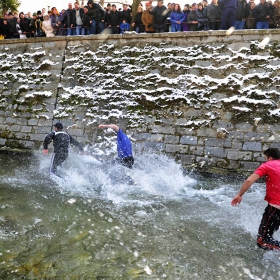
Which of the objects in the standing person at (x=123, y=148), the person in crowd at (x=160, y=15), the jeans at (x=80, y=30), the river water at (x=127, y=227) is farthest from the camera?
the jeans at (x=80, y=30)

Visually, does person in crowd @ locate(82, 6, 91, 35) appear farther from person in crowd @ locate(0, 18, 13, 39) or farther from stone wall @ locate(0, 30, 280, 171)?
person in crowd @ locate(0, 18, 13, 39)

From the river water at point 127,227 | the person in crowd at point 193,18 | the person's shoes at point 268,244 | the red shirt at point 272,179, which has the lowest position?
the river water at point 127,227

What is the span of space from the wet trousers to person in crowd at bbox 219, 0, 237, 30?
7.04 meters

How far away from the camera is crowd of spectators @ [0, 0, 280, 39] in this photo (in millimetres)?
9258

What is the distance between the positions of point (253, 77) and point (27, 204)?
6.83 metres

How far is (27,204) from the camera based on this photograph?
5520 mm

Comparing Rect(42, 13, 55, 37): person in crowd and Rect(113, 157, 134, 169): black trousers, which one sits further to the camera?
Rect(42, 13, 55, 37): person in crowd

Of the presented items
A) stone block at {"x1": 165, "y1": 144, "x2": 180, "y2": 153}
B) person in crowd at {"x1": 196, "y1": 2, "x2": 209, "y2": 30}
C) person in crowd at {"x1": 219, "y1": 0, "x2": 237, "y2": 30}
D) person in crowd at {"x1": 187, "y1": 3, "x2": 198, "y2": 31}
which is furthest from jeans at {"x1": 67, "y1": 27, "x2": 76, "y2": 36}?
Result: stone block at {"x1": 165, "y1": 144, "x2": 180, "y2": 153}

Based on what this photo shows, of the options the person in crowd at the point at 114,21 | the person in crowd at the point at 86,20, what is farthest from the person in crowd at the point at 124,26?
the person in crowd at the point at 86,20

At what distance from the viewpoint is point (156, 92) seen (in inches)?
364

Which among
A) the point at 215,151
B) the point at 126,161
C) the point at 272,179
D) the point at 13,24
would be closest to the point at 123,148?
the point at 126,161

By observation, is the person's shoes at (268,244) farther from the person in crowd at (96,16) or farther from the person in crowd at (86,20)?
the person in crowd at (86,20)

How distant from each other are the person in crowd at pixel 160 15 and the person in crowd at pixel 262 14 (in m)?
2.97

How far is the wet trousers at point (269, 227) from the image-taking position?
404 centimetres
